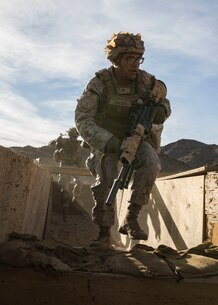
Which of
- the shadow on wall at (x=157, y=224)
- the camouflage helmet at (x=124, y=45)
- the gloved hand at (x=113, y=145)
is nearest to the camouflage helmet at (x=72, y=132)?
the shadow on wall at (x=157, y=224)

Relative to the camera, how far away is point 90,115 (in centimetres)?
388

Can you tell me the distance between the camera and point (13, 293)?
219 cm

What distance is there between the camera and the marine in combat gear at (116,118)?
11.8 feet

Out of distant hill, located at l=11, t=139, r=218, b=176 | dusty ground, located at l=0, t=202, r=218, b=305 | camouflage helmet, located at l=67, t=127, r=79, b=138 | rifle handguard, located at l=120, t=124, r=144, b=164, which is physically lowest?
dusty ground, located at l=0, t=202, r=218, b=305

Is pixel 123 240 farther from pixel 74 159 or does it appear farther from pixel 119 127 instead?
pixel 74 159

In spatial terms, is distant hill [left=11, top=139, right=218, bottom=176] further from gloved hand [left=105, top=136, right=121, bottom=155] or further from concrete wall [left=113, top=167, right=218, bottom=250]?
gloved hand [left=105, top=136, right=121, bottom=155]

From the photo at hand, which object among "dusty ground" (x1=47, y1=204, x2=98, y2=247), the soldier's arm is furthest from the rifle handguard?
"dusty ground" (x1=47, y1=204, x2=98, y2=247)

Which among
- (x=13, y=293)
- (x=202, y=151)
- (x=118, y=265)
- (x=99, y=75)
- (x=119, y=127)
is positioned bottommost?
(x=13, y=293)

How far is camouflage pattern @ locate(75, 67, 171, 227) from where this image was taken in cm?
358

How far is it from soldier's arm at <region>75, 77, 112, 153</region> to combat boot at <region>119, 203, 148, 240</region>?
2.14ft

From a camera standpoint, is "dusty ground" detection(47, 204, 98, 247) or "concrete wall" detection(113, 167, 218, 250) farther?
"dusty ground" detection(47, 204, 98, 247)

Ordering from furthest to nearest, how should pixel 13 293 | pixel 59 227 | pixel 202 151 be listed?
pixel 202 151 < pixel 59 227 < pixel 13 293

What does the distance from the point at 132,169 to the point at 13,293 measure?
1789 mm

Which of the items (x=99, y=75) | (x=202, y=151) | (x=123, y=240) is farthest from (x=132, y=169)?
(x=202, y=151)
